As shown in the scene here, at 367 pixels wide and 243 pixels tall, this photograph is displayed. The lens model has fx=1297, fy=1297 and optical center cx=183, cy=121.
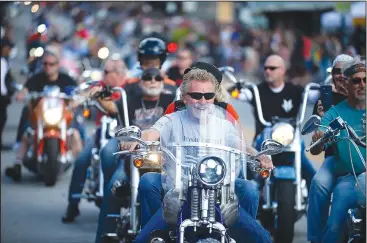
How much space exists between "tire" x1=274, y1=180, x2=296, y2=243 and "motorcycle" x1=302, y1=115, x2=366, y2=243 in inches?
86.0

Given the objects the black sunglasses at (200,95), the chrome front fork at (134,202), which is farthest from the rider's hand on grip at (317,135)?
the chrome front fork at (134,202)

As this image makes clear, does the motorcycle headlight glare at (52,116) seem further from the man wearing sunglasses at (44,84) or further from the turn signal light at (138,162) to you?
the turn signal light at (138,162)

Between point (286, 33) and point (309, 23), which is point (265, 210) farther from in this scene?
point (309, 23)

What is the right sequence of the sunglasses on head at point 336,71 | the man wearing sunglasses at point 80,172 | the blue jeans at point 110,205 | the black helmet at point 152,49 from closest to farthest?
1. the sunglasses on head at point 336,71
2. the blue jeans at point 110,205
3. the black helmet at point 152,49
4. the man wearing sunglasses at point 80,172

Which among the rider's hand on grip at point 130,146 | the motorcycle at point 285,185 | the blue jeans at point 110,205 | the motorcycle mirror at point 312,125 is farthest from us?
the motorcycle at point 285,185

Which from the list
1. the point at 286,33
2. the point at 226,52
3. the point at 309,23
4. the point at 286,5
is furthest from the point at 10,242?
the point at 226,52

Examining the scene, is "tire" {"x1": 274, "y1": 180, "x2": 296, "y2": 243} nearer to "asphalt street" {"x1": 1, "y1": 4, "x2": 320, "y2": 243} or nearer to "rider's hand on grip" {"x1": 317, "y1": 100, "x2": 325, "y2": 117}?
"asphalt street" {"x1": 1, "y1": 4, "x2": 320, "y2": 243}

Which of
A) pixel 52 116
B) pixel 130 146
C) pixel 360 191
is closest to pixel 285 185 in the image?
pixel 360 191

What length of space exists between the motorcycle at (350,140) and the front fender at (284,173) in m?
2.35

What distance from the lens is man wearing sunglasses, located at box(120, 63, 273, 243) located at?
8.10 metres

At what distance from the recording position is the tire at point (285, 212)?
11.1m

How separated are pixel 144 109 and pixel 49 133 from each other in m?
5.18

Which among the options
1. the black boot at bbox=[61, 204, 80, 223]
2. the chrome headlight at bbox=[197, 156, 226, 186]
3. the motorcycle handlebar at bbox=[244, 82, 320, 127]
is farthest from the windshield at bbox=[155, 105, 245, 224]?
the black boot at bbox=[61, 204, 80, 223]

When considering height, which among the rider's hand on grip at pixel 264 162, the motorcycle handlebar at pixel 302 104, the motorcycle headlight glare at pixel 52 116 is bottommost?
the rider's hand on grip at pixel 264 162
